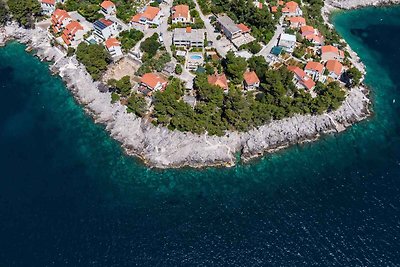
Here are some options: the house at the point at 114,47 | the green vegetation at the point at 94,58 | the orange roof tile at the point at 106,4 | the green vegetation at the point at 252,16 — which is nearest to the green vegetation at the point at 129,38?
the house at the point at 114,47

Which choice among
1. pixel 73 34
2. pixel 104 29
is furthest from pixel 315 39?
pixel 73 34

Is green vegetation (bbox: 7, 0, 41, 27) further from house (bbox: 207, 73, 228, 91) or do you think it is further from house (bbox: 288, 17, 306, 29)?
house (bbox: 288, 17, 306, 29)

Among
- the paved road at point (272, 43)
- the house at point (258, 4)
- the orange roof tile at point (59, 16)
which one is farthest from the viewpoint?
the house at point (258, 4)

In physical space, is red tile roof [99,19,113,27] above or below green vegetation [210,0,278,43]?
below

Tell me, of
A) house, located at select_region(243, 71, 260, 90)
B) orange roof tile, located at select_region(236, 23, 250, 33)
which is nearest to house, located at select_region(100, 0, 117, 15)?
orange roof tile, located at select_region(236, 23, 250, 33)

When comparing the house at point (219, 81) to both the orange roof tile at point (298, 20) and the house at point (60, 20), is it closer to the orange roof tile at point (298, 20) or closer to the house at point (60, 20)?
the orange roof tile at point (298, 20)

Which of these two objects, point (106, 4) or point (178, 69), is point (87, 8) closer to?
point (106, 4)
